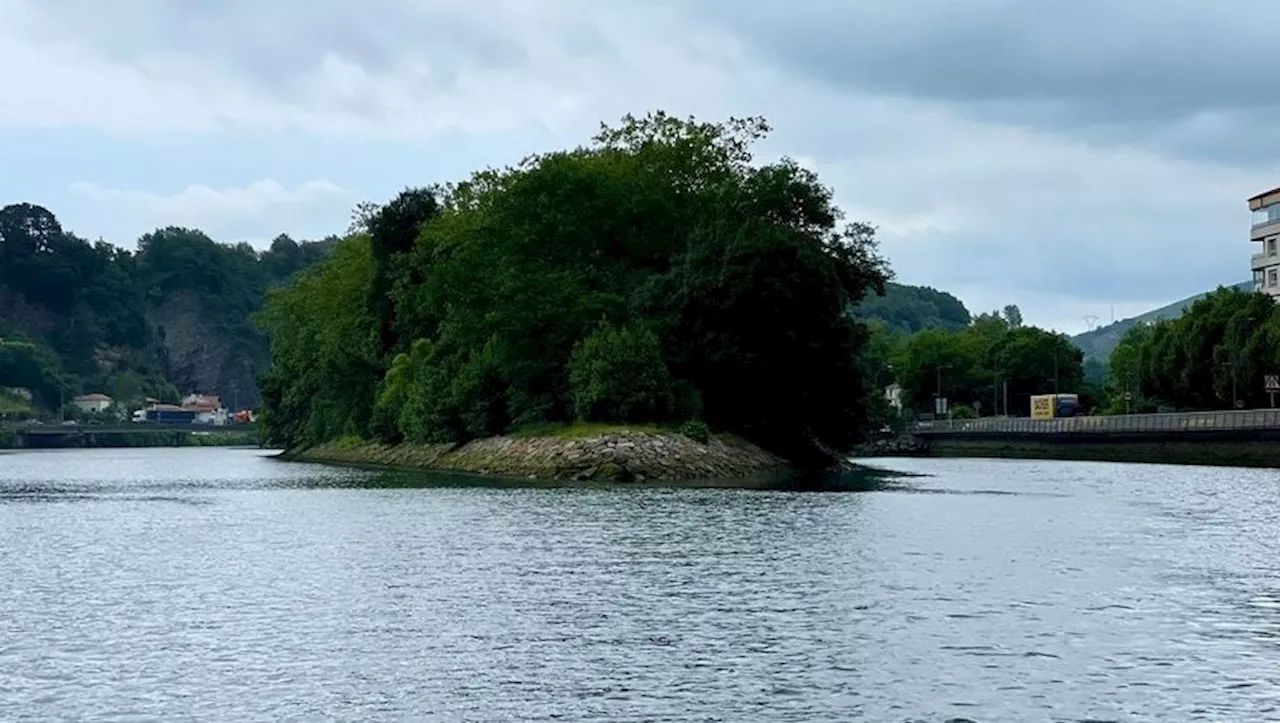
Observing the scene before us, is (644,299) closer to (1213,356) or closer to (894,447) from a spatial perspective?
(1213,356)

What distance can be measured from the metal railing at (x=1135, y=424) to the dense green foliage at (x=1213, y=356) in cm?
656

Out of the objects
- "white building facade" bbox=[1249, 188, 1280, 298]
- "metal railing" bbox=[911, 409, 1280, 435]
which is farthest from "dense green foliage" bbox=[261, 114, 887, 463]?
"white building facade" bbox=[1249, 188, 1280, 298]

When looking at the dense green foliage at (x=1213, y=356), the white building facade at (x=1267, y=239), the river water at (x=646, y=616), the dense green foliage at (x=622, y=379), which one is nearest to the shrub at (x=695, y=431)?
the dense green foliage at (x=622, y=379)

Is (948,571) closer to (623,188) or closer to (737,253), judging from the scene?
(737,253)

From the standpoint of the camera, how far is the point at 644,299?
102688mm

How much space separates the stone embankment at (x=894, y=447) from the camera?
17950 cm

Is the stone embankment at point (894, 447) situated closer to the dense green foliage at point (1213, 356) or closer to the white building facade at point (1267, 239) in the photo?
the dense green foliage at point (1213, 356)

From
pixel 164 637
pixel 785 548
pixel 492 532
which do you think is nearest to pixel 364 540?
pixel 492 532

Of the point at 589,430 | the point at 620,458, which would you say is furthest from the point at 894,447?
the point at 620,458

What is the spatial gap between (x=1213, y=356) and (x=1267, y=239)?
25.1 meters

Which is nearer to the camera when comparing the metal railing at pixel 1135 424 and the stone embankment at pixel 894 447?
Answer: the metal railing at pixel 1135 424

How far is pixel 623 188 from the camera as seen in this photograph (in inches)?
4267

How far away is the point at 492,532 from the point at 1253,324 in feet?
345

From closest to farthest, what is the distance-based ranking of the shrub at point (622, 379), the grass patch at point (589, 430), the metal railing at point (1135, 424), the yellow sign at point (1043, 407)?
the grass patch at point (589, 430) → the shrub at point (622, 379) → the metal railing at point (1135, 424) → the yellow sign at point (1043, 407)
